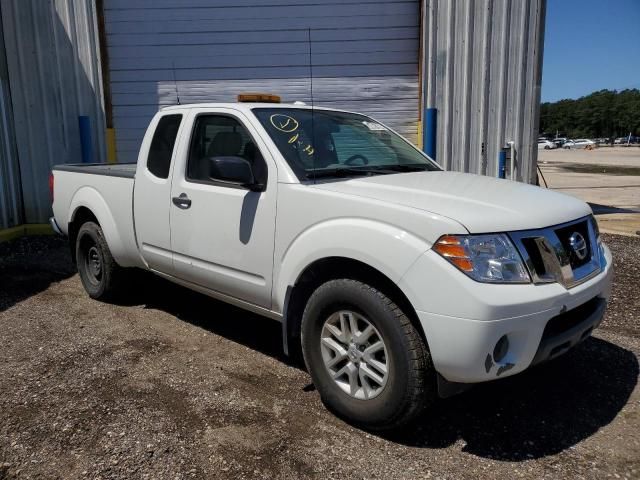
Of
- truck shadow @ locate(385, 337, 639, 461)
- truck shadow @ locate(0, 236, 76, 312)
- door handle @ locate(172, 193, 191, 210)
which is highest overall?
door handle @ locate(172, 193, 191, 210)

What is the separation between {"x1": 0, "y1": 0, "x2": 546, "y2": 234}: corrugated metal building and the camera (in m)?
8.91

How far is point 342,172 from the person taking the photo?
3.68m

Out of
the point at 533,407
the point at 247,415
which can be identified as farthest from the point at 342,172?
the point at 533,407

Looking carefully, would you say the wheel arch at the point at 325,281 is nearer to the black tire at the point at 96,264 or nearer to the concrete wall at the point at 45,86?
the black tire at the point at 96,264

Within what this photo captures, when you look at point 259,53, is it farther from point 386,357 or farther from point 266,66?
point 386,357

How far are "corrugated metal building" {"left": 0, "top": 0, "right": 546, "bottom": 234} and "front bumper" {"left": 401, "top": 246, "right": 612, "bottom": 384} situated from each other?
22.9ft

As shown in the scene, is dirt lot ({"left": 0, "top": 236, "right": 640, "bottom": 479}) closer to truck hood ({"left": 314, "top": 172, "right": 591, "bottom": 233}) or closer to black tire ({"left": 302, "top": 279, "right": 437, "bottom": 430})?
black tire ({"left": 302, "top": 279, "right": 437, "bottom": 430})

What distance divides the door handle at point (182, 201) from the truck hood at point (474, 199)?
1.21 metres

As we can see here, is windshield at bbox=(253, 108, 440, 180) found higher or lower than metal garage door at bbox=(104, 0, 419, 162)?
lower

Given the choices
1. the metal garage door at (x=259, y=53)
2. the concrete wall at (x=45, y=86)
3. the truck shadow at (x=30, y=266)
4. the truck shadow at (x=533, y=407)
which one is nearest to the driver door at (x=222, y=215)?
the truck shadow at (x=533, y=407)

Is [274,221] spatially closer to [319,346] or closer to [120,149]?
[319,346]

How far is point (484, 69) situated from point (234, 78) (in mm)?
4108

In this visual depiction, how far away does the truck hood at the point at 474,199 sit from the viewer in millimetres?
2768

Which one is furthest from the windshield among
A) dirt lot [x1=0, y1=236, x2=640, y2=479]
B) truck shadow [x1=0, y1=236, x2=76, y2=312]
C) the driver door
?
truck shadow [x1=0, y1=236, x2=76, y2=312]
